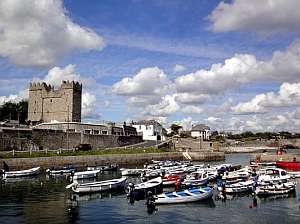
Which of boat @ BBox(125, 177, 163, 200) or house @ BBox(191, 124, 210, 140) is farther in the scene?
house @ BBox(191, 124, 210, 140)

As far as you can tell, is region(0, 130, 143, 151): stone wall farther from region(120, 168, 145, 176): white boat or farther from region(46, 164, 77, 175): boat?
region(120, 168, 145, 176): white boat

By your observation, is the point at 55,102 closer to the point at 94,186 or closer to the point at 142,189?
the point at 94,186

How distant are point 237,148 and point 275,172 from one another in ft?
218

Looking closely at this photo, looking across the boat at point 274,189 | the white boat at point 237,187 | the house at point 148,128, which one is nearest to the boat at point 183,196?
the white boat at point 237,187

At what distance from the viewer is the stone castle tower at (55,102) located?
245 ft

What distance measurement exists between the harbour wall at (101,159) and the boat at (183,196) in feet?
76.1

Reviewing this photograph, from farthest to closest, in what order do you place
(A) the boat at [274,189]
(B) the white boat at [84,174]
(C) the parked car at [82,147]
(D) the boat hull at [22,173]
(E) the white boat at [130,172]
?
(C) the parked car at [82,147], (E) the white boat at [130,172], (D) the boat hull at [22,173], (B) the white boat at [84,174], (A) the boat at [274,189]

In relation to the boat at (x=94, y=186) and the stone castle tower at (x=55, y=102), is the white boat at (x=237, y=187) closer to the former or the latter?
the boat at (x=94, y=186)

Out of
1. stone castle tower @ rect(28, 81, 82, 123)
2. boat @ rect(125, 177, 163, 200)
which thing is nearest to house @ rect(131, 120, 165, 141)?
stone castle tower @ rect(28, 81, 82, 123)

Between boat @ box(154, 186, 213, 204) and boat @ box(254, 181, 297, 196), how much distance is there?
412cm

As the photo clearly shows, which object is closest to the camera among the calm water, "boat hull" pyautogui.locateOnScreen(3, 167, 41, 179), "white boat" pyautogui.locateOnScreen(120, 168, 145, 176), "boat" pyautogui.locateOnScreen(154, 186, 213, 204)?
the calm water

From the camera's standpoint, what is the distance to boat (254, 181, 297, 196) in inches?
1103

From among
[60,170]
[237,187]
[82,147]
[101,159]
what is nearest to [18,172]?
[60,170]

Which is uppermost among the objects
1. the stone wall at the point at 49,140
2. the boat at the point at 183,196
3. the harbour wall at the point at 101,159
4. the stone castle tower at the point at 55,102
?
the stone castle tower at the point at 55,102
